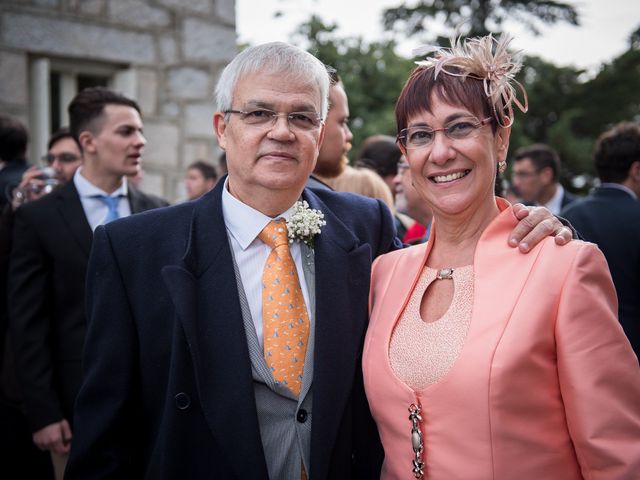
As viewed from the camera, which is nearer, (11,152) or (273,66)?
(273,66)

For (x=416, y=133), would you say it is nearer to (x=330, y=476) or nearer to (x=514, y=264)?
(x=514, y=264)

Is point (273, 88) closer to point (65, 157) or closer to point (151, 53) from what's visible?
point (65, 157)

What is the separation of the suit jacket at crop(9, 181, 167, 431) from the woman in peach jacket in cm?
219

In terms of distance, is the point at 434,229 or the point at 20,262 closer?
the point at 434,229

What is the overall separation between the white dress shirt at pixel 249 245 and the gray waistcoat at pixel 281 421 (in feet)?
0.86

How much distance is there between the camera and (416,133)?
8.42 feet

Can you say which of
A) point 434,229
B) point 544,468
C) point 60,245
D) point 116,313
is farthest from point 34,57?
point 544,468

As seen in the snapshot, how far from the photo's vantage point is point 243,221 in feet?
8.99

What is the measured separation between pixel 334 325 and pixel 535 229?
2.70ft

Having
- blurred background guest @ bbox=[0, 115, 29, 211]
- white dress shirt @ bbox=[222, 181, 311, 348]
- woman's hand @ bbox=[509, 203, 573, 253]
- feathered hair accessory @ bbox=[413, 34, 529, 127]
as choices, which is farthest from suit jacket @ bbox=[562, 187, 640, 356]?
blurred background guest @ bbox=[0, 115, 29, 211]

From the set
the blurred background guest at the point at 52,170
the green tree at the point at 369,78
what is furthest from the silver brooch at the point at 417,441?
the green tree at the point at 369,78

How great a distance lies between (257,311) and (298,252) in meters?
0.33

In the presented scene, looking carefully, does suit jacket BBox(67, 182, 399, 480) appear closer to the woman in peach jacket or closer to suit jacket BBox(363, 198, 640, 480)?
the woman in peach jacket

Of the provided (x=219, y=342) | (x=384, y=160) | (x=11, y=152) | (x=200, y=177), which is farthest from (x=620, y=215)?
(x=11, y=152)
